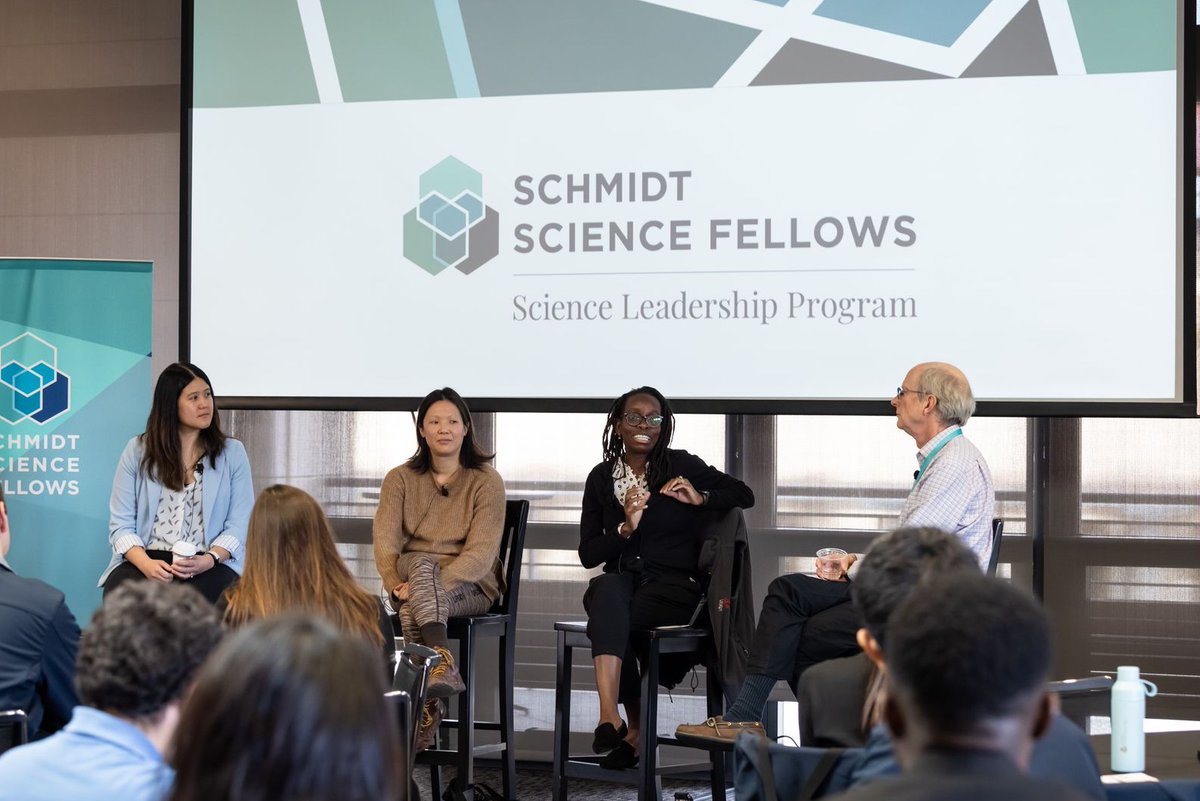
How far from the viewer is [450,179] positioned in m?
4.55

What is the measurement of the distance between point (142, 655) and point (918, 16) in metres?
3.54

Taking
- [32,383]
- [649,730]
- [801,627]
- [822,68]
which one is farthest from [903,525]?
[32,383]

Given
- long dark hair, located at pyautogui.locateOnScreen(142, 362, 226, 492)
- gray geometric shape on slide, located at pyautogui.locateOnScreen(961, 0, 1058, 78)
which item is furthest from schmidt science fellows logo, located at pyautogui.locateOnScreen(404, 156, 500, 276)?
gray geometric shape on slide, located at pyautogui.locateOnScreen(961, 0, 1058, 78)

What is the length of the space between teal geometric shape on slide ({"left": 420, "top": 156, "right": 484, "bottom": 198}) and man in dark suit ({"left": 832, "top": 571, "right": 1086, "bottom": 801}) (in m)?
3.61

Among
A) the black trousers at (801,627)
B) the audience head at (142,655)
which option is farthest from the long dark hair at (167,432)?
the audience head at (142,655)

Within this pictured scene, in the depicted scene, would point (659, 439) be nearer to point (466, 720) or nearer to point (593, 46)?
point (466, 720)

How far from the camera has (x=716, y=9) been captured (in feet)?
14.2

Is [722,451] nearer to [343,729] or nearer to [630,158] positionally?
[630,158]

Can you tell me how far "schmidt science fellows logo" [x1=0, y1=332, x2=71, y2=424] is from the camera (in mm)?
4711

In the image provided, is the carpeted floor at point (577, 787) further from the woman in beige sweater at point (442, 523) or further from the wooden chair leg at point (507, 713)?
the woman in beige sweater at point (442, 523)

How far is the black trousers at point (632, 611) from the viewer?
3.86 metres

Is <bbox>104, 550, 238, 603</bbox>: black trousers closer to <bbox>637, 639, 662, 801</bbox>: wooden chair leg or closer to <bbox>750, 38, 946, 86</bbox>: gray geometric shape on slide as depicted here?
<bbox>637, 639, 662, 801</bbox>: wooden chair leg

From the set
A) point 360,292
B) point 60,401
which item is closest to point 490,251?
point 360,292

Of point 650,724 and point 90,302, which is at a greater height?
point 90,302
